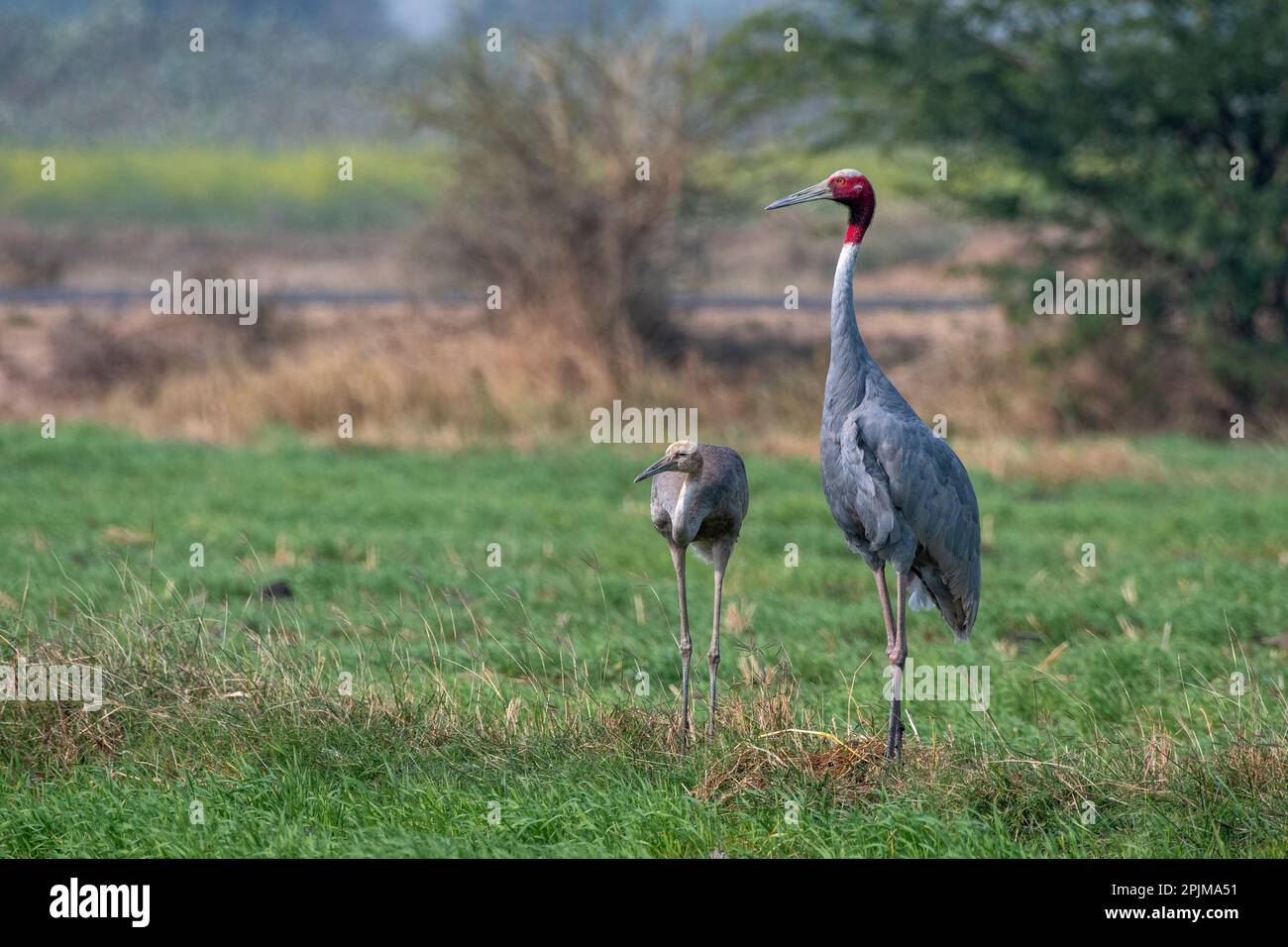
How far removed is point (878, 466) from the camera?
6.36 m

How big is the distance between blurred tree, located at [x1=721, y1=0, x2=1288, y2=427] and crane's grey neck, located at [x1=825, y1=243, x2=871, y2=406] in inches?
553

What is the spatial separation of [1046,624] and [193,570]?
557 centimetres

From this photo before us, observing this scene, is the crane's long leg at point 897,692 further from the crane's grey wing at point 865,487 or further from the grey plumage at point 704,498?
the grey plumage at point 704,498

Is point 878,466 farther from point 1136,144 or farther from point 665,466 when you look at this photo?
point 1136,144

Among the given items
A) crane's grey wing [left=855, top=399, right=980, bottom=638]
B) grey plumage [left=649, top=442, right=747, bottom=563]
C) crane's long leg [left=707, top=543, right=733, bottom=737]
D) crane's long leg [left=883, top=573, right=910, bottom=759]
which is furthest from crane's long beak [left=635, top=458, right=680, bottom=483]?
crane's long leg [left=883, top=573, right=910, bottom=759]

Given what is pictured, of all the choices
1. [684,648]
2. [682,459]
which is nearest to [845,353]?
[682,459]

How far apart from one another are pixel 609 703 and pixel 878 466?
64.1 inches

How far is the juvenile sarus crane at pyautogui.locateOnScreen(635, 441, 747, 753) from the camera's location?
21.6 ft

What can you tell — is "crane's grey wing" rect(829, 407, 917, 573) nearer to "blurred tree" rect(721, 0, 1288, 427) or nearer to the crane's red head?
the crane's red head

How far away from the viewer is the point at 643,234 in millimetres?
21781

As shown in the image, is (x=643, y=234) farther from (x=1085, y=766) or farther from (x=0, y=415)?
(x=1085, y=766)

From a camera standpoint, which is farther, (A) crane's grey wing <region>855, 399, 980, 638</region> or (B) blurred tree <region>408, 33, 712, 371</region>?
(B) blurred tree <region>408, 33, 712, 371</region>

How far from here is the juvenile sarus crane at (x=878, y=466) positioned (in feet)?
20.7
